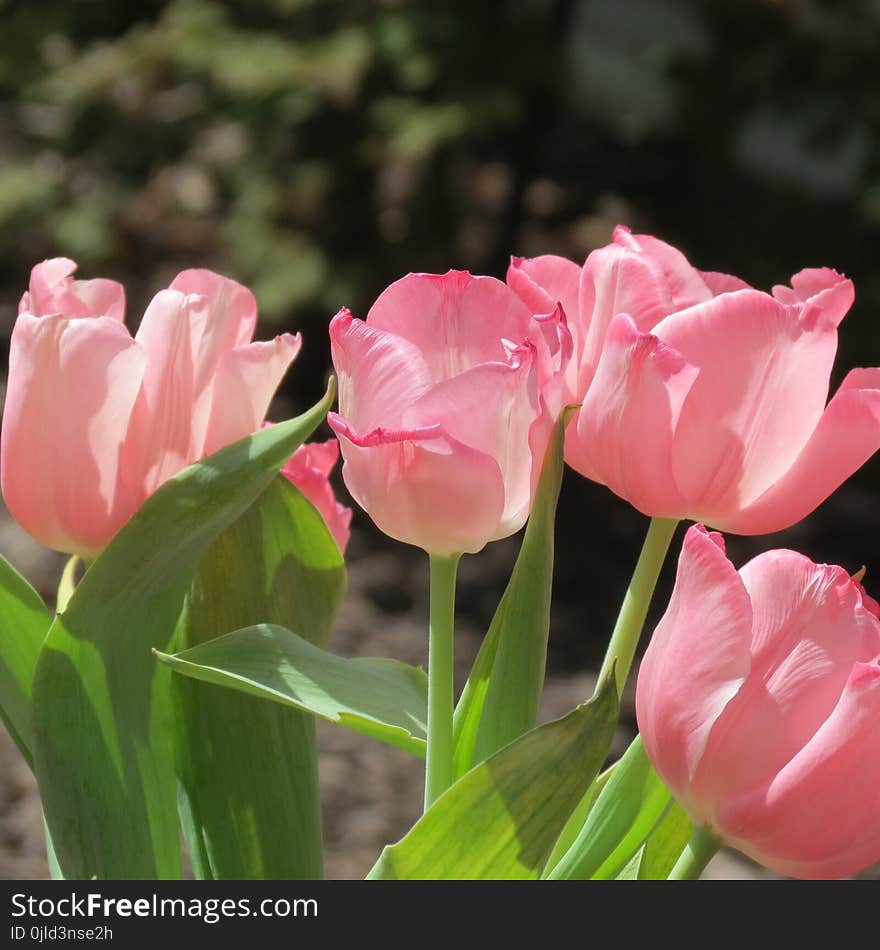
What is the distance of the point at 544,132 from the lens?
8.78 ft

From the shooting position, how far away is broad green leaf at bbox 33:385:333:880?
380mm

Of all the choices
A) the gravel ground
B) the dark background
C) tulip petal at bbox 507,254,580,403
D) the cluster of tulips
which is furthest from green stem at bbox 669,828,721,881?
the dark background

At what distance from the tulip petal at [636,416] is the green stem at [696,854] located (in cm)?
8

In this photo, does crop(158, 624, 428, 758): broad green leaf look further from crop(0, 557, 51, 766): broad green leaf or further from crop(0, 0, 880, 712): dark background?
crop(0, 0, 880, 712): dark background

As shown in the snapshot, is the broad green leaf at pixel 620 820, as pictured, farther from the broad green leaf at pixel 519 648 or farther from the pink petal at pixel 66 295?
the pink petal at pixel 66 295

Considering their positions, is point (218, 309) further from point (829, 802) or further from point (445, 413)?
point (829, 802)

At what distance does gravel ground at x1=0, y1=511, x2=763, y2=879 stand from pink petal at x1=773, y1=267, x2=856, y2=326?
1.48 meters

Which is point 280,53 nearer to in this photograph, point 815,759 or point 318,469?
point 318,469

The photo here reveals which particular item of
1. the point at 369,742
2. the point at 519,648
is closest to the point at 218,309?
the point at 519,648

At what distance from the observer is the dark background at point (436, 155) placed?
7.73 ft

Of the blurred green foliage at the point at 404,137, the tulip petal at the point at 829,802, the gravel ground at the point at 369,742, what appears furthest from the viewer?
the blurred green foliage at the point at 404,137

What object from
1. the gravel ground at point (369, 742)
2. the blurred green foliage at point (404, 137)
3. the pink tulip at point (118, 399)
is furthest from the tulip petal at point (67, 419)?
the blurred green foliage at point (404, 137)
